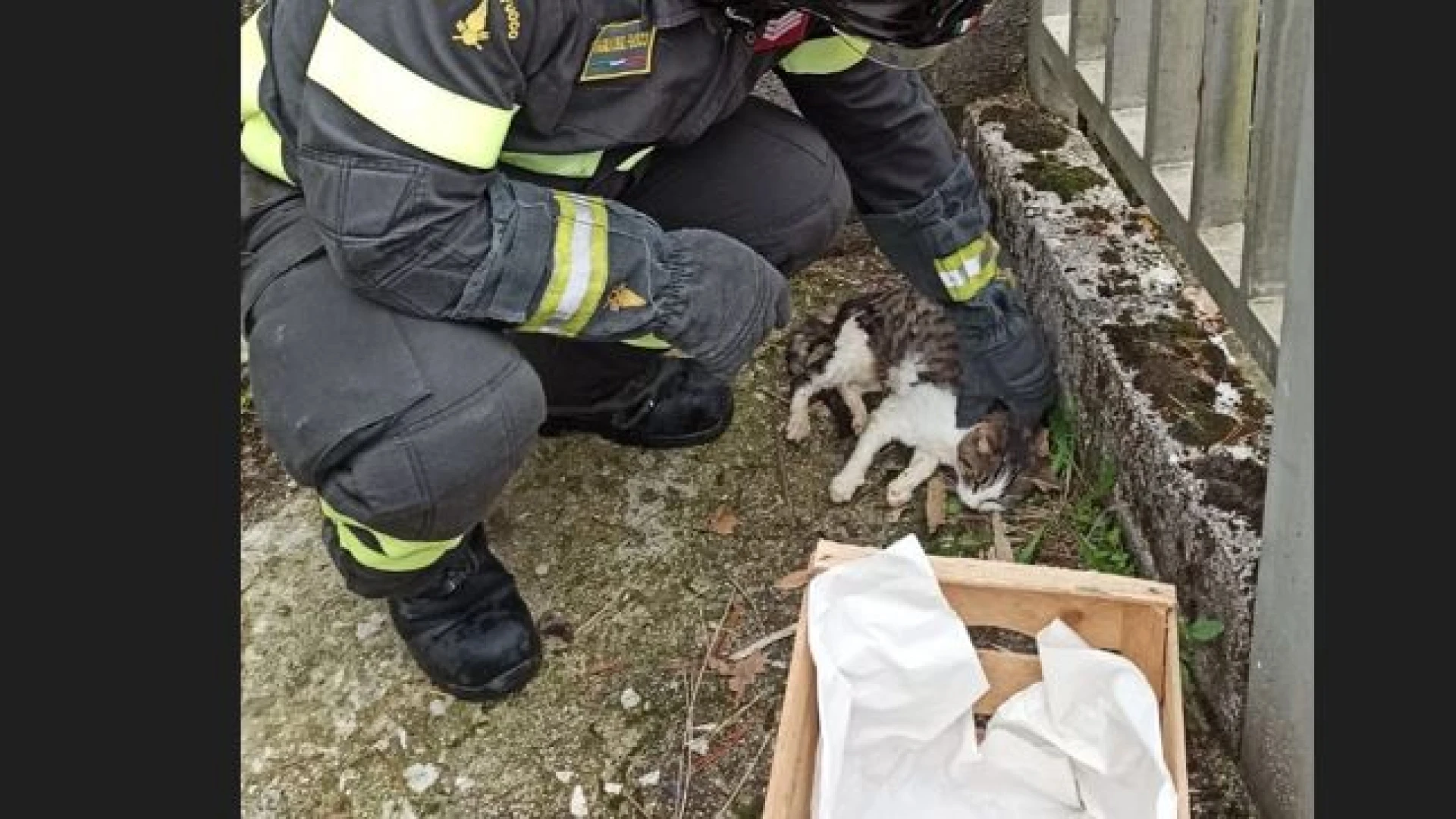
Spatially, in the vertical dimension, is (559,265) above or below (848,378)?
above

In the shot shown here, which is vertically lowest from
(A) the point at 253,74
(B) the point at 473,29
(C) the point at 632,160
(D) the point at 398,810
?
(D) the point at 398,810

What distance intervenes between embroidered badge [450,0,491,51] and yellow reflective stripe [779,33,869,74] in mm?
737

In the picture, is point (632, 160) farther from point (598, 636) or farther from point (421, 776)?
point (421, 776)

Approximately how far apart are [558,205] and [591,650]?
821 mm

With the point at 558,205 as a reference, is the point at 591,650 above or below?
below

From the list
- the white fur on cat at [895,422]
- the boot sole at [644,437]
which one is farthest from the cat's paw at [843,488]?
the boot sole at [644,437]

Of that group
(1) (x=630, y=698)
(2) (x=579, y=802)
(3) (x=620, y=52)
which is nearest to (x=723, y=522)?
(1) (x=630, y=698)

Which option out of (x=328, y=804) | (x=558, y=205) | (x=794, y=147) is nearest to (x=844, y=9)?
(x=558, y=205)

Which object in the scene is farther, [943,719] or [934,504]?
[934,504]

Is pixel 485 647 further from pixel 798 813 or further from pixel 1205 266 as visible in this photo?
pixel 1205 266

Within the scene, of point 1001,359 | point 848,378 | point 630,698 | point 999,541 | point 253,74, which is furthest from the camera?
point 848,378

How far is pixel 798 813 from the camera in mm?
2258

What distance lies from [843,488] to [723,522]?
232 millimetres

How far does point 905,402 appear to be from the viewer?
3.27 metres
